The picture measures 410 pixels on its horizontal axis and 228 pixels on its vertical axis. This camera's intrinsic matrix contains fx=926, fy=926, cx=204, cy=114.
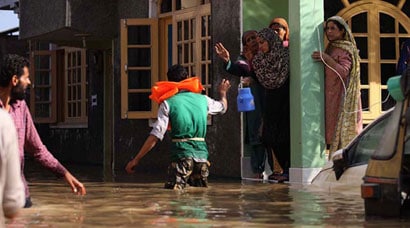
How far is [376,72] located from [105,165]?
7032 millimetres

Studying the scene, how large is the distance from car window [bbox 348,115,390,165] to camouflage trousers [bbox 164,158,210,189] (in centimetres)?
246

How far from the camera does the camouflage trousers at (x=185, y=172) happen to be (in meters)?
10.3

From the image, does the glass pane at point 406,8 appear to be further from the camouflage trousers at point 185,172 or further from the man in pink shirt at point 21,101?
the man in pink shirt at point 21,101

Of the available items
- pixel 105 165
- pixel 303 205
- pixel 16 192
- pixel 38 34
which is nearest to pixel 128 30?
pixel 38 34

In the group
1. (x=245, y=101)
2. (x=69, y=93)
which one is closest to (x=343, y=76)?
(x=245, y=101)

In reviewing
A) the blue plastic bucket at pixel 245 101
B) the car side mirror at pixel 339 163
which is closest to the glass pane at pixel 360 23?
the blue plastic bucket at pixel 245 101

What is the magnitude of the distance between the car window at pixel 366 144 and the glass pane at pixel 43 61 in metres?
13.5

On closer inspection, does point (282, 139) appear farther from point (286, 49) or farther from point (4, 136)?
point (4, 136)

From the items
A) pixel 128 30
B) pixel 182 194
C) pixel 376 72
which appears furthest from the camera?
pixel 128 30

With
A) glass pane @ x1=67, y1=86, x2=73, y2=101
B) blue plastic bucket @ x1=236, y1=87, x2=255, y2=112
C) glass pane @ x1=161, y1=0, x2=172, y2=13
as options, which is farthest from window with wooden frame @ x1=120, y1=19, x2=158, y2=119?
glass pane @ x1=67, y1=86, x2=73, y2=101

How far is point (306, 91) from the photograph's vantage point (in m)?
11.8

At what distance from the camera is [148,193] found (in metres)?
10.0

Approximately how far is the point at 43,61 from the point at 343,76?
1085cm

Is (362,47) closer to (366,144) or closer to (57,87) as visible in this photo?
(366,144)
